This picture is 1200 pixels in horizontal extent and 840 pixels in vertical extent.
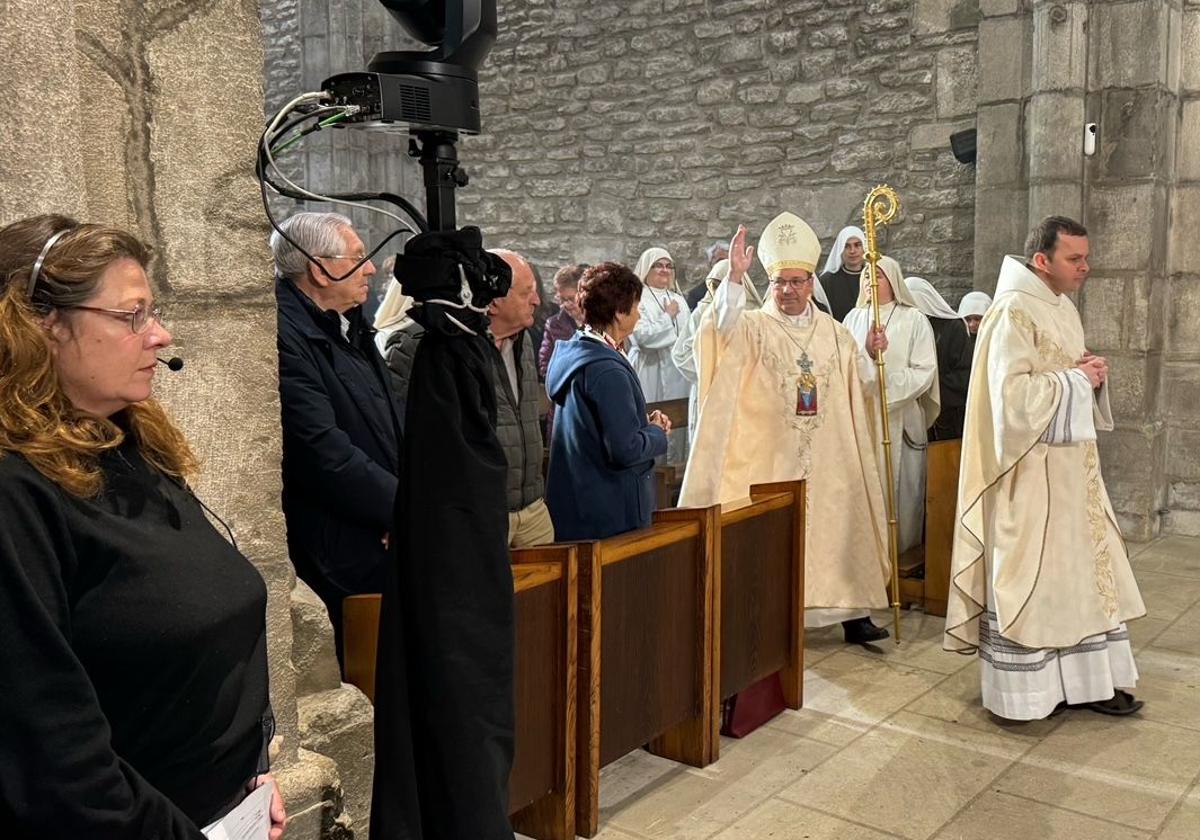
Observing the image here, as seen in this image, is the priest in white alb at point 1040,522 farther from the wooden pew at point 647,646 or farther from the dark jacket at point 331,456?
the dark jacket at point 331,456

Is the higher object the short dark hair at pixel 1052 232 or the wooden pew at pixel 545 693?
the short dark hair at pixel 1052 232

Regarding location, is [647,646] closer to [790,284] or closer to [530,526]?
[530,526]

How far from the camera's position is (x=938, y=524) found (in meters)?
5.11

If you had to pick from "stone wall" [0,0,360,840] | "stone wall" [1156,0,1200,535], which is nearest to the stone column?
"stone wall" [1156,0,1200,535]

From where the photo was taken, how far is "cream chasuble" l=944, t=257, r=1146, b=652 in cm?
389

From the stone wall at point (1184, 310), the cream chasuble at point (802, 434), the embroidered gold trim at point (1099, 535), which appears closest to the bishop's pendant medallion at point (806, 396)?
the cream chasuble at point (802, 434)

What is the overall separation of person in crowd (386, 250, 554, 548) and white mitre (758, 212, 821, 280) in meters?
1.68

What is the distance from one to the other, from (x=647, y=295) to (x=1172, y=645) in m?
4.10

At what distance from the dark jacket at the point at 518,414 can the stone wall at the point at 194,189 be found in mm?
983

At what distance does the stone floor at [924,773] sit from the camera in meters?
3.15

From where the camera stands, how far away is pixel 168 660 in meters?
1.37

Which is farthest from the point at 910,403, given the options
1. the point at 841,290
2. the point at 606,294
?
the point at 606,294

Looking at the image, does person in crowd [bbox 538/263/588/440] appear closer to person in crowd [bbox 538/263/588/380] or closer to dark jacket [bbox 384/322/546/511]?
person in crowd [bbox 538/263/588/380]

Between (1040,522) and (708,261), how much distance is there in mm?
5219
